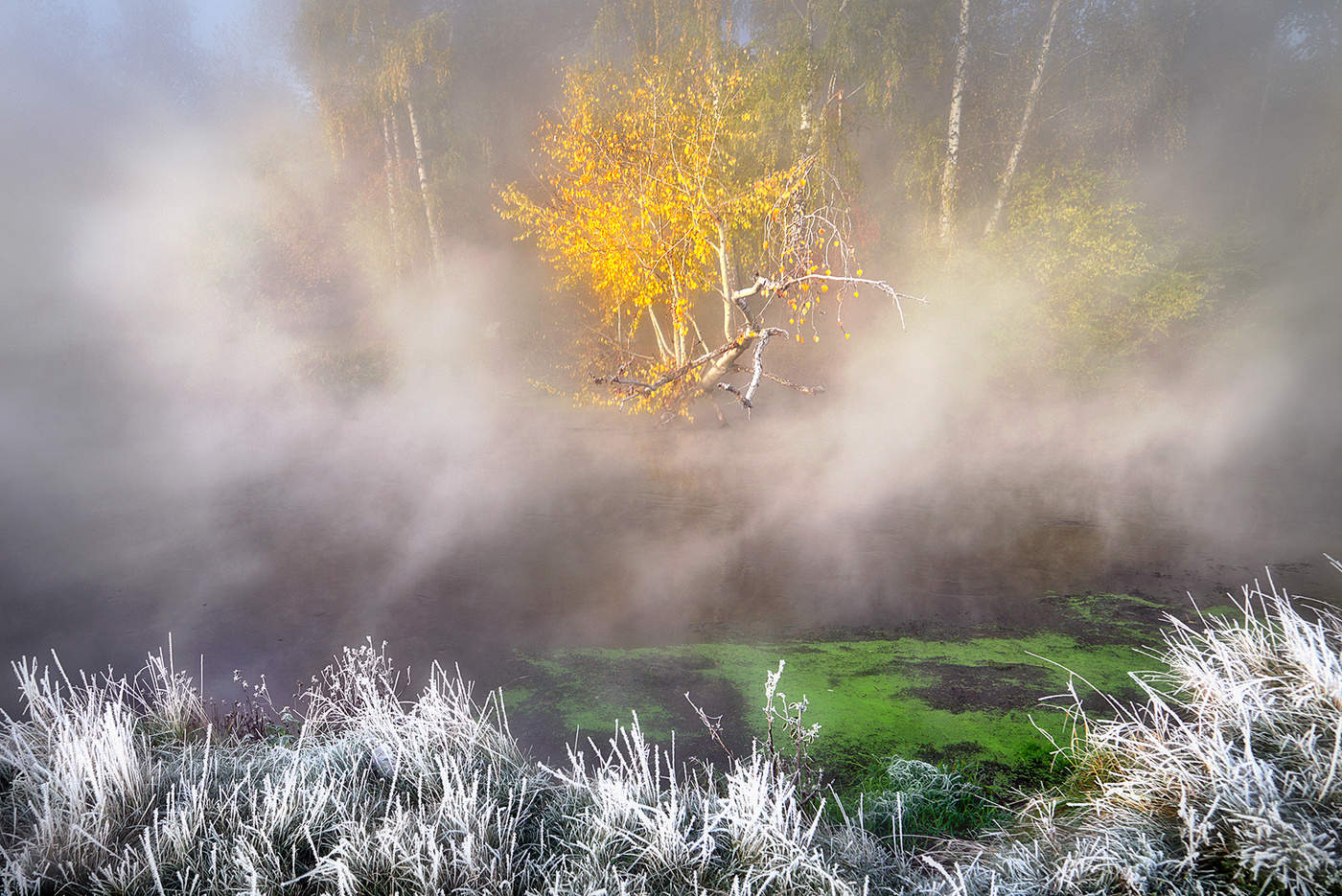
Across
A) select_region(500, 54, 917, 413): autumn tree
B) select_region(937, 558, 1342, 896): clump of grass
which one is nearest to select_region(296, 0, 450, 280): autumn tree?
select_region(500, 54, 917, 413): autumn tree

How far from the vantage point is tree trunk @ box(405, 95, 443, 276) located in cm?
1148

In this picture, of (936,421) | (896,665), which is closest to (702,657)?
(896,665)

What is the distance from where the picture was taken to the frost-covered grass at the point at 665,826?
1863mm

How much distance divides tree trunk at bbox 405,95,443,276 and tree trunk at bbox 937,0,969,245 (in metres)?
7.66

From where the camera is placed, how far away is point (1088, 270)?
9516 millimetres

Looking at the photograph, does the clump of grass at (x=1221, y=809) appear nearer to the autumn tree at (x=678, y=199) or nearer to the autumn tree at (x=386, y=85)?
the autumn tree at (x=678, y=199)

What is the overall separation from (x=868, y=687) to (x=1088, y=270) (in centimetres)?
767

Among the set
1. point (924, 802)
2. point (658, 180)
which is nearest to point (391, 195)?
point (658, 180)

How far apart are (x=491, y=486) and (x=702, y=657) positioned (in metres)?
4.14

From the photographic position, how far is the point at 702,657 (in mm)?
4531

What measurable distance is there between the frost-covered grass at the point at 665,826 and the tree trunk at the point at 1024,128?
8906 mm

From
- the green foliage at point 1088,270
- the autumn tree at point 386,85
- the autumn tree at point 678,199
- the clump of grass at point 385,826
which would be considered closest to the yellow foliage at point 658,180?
the autumn tree at point 678,199

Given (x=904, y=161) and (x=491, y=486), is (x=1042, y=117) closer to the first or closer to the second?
(x=904, y=161)

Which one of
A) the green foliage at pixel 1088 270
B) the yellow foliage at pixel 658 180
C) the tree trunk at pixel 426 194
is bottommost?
the green foliage at pixel 1088 270
